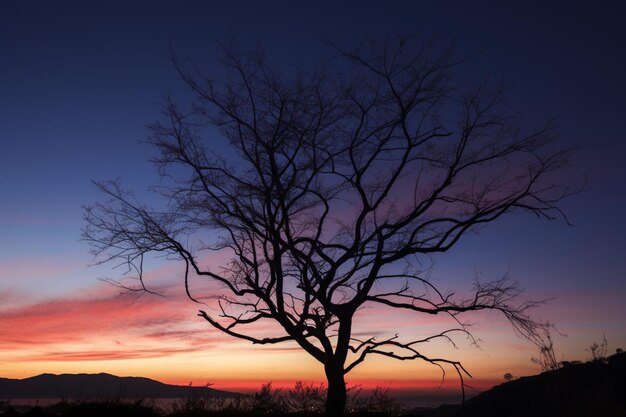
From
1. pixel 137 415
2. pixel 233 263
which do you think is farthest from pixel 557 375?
pixel 137 415

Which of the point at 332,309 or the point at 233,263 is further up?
the point at 233,263

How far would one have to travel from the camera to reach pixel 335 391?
40.3 feet

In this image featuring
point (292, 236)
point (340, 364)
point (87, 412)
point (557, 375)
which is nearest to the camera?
point (87, 412)

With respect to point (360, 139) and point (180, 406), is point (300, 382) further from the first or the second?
point (360, 139)

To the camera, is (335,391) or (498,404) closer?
(335,391)

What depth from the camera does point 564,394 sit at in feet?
36.4

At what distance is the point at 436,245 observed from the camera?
12906 mm

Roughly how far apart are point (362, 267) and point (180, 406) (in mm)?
5200

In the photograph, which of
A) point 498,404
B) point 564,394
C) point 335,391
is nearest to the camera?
point 564,394

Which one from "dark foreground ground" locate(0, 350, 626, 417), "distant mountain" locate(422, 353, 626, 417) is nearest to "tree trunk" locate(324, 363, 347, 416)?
"dark foreground ground" locate(0, 350, 626, 417)

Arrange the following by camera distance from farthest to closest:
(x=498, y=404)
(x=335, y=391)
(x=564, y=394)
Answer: (x=498, y=404) → (x=335, y=391) → (x=564, y=394)

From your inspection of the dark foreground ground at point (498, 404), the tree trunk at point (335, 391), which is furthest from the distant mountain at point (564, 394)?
the tree trunk at point (335, 391)

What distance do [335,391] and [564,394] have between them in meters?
4.68

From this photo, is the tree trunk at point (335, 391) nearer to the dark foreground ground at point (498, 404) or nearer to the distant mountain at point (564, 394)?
the dark foreground ground at point (498, 404)
